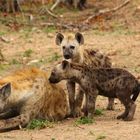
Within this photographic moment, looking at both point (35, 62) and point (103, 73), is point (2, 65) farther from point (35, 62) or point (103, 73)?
point (103, 73)

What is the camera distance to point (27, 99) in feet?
22.9

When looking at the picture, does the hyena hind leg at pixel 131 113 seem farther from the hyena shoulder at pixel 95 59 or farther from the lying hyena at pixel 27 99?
the hyena shoulder at pixel 95 59

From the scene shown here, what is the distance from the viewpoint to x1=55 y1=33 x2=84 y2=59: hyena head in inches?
324

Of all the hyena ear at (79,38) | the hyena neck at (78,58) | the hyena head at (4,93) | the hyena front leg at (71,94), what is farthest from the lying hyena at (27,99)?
the hyena ear at (79,38)

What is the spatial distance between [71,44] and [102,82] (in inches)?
55.1

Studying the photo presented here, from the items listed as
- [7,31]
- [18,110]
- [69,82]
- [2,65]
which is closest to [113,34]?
[7,31]

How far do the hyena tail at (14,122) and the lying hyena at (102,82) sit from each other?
0.67m

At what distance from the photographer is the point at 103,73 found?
288 inches

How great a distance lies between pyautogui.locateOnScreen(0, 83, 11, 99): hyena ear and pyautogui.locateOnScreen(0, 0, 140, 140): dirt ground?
44cm

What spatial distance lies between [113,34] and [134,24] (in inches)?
56.5

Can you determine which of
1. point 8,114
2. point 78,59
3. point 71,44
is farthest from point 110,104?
point 8,114

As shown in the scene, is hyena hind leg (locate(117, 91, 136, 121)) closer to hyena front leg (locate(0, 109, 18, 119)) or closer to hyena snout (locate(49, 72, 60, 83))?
hyena snout (locate(49, 72, 60, 83))

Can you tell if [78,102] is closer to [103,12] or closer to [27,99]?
[27,99]

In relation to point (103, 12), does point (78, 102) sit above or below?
below
